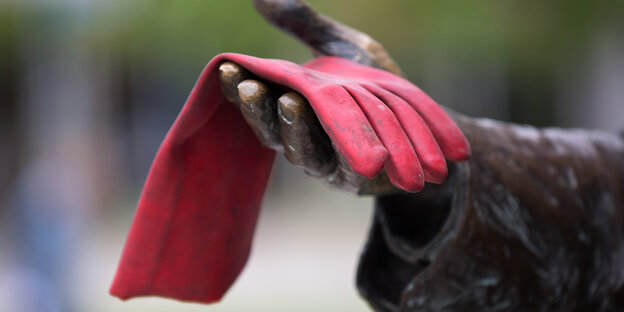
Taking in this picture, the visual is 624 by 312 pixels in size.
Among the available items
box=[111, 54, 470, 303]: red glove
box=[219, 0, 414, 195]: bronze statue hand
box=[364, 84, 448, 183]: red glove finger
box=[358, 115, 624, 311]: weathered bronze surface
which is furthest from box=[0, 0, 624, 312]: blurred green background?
box=[364, 84, 448, 183]: red glove finger

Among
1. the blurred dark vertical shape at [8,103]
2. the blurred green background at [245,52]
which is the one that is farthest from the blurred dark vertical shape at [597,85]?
the blurred dark vertical shape at [8,103]

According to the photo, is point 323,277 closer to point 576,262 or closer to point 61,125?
point 576,262

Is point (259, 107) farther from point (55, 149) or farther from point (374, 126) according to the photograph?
point (55, 149)

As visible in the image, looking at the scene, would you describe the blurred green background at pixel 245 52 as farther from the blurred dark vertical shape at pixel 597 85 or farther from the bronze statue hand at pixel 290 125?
the bronze statue hand at pixel 290 125

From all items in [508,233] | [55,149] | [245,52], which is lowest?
[55,149]

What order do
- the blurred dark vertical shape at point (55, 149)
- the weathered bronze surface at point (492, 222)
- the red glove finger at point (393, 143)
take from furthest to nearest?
the blurred dark vertical shape at point (55, 149), the weathered bronze surface at point (492, 222), the red glove finger at point (393, 143)

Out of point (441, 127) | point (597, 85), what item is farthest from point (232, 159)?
point (597, 85)

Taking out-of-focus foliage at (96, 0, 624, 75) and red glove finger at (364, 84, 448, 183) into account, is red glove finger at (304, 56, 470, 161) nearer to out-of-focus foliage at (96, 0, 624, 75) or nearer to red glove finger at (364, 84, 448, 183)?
red glove finger at (364, 84, 448, 183)
